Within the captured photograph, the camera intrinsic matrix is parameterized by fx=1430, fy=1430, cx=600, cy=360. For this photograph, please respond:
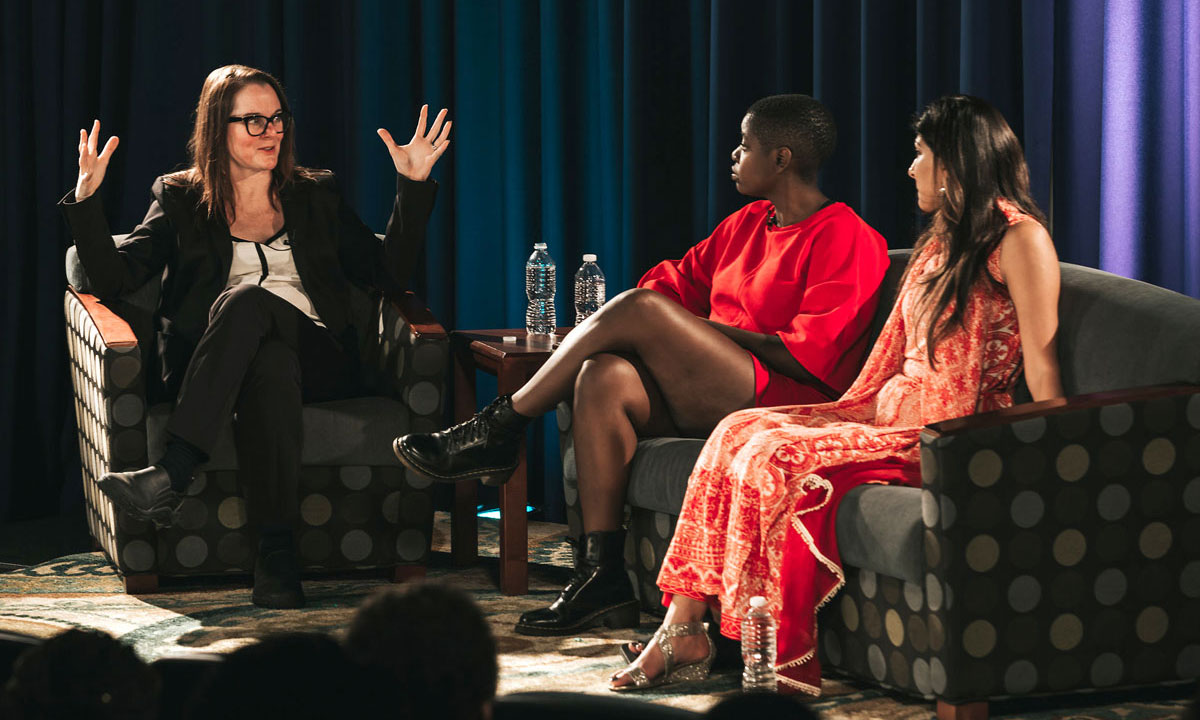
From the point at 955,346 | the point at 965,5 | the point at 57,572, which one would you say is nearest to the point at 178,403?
the point at 57,572

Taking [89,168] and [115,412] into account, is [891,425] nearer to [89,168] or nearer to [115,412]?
[115,412]

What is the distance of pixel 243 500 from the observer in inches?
128

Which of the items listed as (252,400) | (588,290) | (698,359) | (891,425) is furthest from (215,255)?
(891,425)

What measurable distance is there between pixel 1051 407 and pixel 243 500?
6.03ft

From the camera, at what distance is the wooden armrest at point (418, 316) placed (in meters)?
3.32

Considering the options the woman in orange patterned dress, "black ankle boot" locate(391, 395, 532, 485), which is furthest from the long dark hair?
"black ankle boot" locate(391, 395, 532, 485)

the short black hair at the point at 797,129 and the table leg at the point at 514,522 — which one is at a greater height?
the short black hair at the point at 797,129

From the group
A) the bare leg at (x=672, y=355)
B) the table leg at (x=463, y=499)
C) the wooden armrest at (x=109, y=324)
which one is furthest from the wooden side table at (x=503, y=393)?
the wooden armrest at (x=109, y=324)

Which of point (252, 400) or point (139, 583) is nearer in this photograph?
point (252, 400)

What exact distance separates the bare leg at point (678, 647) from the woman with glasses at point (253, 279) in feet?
3.08

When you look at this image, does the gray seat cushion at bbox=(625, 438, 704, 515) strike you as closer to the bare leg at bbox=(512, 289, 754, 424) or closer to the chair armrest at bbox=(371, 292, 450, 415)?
the bare leg at bbox=(512, 289, 754, 424)

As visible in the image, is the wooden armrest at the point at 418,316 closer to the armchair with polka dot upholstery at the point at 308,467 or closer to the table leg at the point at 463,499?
the armchair with polka dot upholstery at the point at 308,467

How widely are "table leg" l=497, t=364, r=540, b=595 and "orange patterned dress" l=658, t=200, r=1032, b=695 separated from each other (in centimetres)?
69

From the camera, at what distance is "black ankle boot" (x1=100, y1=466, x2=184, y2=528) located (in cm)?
302
